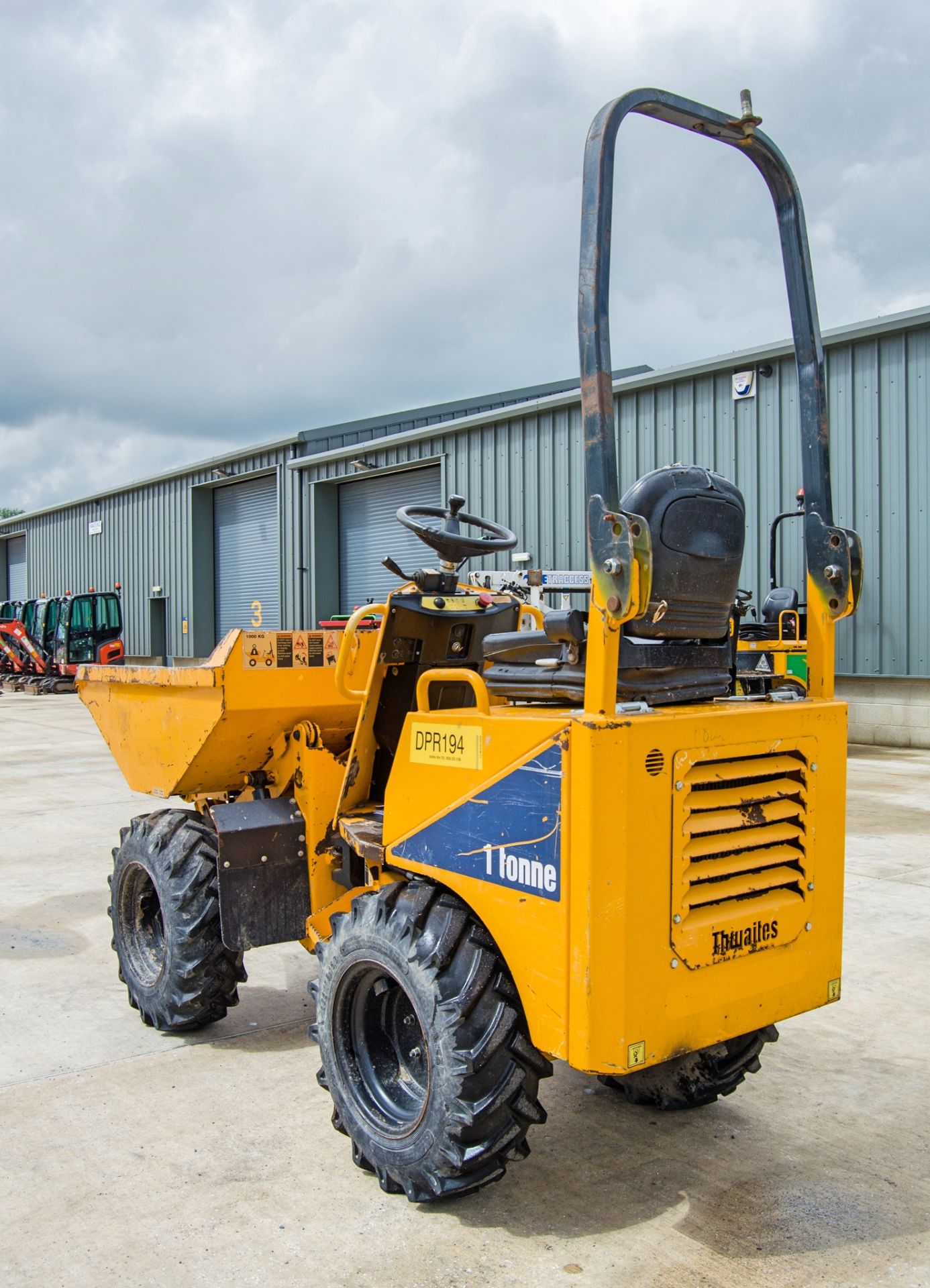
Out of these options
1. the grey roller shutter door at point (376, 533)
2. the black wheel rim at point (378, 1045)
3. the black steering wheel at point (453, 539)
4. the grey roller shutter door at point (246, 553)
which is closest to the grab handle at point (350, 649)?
the black steering wheel at point (453, 539)

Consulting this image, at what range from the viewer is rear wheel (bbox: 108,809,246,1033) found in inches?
159

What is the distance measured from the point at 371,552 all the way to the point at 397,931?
20088 millimetres

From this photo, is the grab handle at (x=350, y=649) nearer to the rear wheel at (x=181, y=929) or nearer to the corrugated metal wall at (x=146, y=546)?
the rear wheel at (x=181, y=929)

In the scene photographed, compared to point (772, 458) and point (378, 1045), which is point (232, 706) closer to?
point (378, 1045)

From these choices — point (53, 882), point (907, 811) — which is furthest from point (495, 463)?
point (53, 882)

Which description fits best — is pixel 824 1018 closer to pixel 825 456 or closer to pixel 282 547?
pixel 825 456

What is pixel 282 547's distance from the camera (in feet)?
80.5

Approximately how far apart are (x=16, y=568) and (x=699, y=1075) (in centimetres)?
4339

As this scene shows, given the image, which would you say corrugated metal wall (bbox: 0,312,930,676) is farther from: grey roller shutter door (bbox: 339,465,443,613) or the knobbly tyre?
the knobbly tyre

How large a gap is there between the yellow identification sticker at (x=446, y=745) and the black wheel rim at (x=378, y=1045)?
0.62 m

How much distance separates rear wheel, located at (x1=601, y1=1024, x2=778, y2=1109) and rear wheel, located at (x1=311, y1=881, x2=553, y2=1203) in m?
0.75

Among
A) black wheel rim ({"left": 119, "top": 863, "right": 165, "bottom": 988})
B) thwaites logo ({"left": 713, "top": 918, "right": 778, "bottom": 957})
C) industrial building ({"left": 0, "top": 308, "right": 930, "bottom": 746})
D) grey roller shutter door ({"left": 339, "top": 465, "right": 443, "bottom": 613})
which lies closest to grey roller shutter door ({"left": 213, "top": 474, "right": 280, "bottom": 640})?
industrial building ({"left": 0, "top": 308, "right": 930, "bottom": 746})

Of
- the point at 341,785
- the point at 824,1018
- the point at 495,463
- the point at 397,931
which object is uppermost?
the point at 495,463

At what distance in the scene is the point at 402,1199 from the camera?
9.64ft
